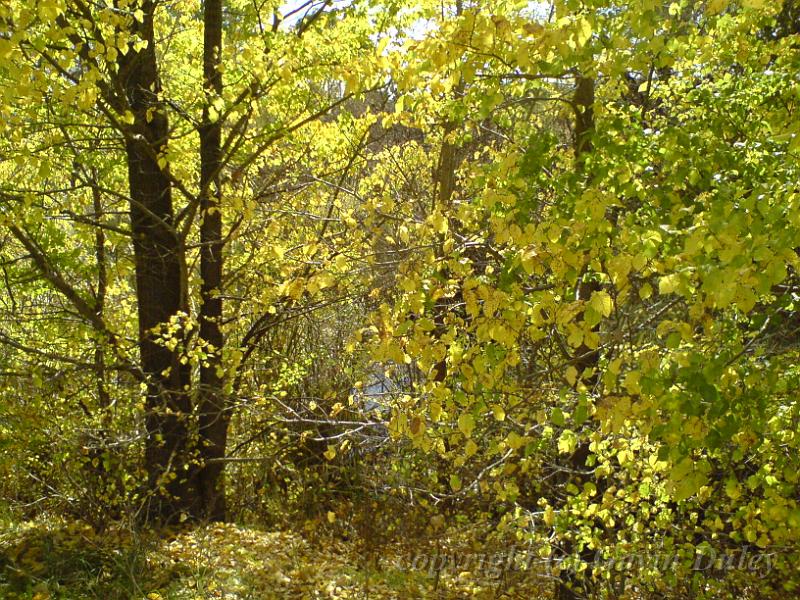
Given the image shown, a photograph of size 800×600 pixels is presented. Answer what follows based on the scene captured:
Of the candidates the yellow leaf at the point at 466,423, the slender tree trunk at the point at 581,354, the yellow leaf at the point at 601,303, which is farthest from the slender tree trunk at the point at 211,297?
the yellow leaf at the point at 601,303

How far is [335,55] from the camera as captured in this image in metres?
6.08

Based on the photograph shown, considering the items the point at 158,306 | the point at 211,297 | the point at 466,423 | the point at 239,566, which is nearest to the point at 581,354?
the point at 466,423

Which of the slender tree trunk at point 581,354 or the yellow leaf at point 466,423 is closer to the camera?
the yellow leaf at point 466,423

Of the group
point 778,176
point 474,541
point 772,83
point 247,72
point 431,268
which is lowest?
point 474,541

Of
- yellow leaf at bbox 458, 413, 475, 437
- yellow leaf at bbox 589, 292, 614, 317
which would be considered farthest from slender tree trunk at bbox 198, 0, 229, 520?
yellow leaf at bbox 589, 292, 614, 317

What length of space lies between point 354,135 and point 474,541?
14.4 feet

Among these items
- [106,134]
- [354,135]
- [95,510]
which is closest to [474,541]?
[95,510]

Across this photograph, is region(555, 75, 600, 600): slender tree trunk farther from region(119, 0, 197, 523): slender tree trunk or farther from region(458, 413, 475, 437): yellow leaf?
region(119, 0, 197, 523): slender tree trunk

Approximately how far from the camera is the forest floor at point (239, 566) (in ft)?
16.7

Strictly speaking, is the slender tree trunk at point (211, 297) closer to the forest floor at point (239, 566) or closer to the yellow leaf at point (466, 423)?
the forest floor at point (239, 566)

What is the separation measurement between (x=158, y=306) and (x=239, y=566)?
8.84ft

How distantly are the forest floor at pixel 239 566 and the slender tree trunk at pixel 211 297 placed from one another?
2.08 feet

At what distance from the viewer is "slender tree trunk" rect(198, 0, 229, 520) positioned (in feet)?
21.6

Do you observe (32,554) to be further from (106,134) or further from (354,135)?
(354,135)
